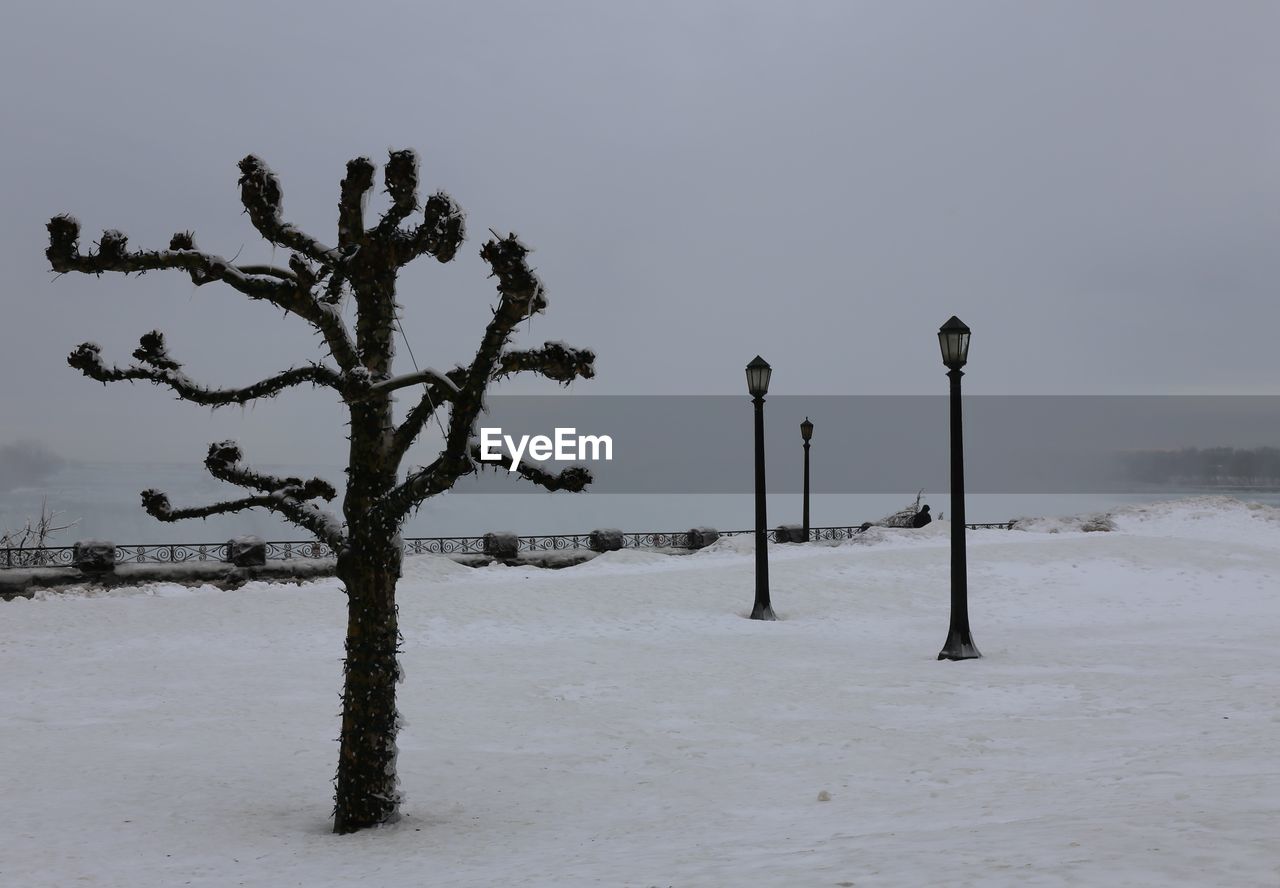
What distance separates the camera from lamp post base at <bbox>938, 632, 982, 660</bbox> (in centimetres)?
1531

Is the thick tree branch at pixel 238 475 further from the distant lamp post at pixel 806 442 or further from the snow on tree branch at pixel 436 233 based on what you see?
the distant lamp post at pixel 806 442

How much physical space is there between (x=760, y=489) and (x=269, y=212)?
1273 cm

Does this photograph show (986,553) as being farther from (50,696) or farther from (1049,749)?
(50,696)

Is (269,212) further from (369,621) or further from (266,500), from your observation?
(369,621)

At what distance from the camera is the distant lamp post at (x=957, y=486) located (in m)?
15.5

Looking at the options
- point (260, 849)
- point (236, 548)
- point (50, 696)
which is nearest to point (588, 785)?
point (260, 849)

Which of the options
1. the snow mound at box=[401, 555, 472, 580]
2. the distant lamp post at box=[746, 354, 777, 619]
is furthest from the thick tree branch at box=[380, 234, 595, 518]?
the snow mound at box=[401, 555, 472, 580]

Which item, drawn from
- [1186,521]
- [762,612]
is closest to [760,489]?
[762,612]

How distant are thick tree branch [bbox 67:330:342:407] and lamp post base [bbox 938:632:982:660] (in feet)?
33.8

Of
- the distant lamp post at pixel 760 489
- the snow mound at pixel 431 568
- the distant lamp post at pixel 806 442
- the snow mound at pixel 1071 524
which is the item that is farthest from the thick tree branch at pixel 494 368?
the snow mound at pixel 1071 524

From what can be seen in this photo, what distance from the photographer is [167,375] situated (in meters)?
9.55

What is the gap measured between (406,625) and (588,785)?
33.2 ft

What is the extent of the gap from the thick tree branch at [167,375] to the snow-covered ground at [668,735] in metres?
3.49

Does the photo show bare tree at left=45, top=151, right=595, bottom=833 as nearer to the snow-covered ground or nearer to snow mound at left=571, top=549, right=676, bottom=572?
the snow-covered ground
